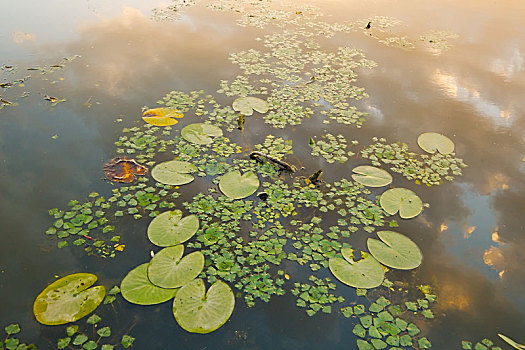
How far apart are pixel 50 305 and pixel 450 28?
8823mm

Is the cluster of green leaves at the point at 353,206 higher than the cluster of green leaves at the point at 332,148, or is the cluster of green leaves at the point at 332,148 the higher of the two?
the cluster of green leaves at the point at 332,148

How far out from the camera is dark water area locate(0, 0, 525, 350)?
8.11ft

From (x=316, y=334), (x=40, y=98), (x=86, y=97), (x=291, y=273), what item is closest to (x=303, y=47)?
(x=86, y=97)

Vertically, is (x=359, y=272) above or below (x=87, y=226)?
above

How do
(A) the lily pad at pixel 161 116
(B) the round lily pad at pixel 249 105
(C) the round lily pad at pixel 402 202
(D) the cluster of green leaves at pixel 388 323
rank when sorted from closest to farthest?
(D) the cluster of green leaves at pixel 388 323 → (C) the round lily pad at pixel 402 202 → (A) the lily pad at pixel 161 116 → (B) the round lily pad at pixel 249 105

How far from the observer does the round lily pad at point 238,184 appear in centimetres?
341

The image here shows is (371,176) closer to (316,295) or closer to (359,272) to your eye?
(359,272)

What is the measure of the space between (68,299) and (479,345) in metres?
2.91

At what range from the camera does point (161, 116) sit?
448 centimetres

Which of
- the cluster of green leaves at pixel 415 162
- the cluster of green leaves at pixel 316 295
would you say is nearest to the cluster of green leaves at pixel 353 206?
the cluster of green leaves at pixel 415 162

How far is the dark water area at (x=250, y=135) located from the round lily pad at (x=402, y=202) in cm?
11

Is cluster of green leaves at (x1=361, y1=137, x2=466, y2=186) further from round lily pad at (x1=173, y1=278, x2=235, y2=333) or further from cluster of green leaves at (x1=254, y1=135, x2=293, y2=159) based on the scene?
round lily pad at (x1=173, y1=278, x2=235, y2=333)

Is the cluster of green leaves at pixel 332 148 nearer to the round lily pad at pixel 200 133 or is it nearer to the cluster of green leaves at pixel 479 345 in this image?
the round lily pad at pixel 200 133

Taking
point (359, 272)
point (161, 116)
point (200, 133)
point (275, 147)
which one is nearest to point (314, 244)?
point (359, 272)
